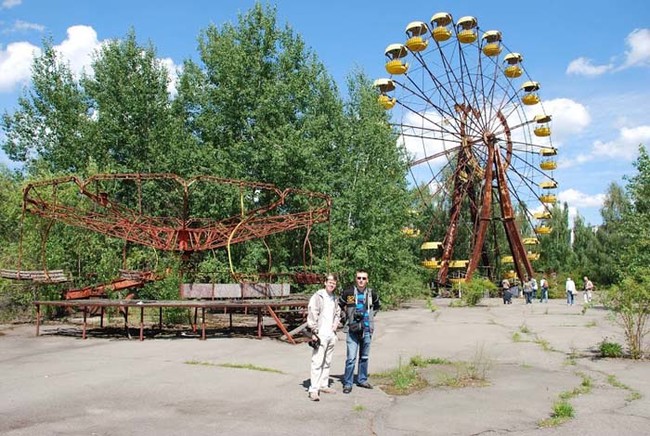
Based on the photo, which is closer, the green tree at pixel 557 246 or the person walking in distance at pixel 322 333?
the person walking in distance at pixel 322 333

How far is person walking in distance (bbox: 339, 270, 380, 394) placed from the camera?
8.20 m

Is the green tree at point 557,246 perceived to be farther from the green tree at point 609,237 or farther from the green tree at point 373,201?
the green tree at point 373,201

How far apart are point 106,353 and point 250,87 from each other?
57.7ft

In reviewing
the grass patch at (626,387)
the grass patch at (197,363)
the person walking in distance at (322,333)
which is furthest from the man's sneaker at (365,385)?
the grass patch at (626,387)

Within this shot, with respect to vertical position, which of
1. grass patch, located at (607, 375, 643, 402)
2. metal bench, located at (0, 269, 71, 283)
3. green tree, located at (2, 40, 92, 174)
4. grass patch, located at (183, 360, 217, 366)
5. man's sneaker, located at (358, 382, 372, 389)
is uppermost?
green tree, located at (2, 40, 92, 174)

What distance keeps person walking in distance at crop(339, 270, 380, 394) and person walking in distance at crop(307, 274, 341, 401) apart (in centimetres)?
20

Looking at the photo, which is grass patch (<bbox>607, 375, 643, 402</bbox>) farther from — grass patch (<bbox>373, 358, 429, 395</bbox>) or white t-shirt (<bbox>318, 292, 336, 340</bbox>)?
white t-shirt (<bbox>318, 292, 336, 340</bbox>)

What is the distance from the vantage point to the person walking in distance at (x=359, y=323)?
8.20 metres

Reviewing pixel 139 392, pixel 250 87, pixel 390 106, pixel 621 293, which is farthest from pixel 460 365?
pixel 390 106

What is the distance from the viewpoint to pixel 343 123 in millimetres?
28891

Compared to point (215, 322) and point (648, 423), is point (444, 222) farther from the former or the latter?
point (648, 423)

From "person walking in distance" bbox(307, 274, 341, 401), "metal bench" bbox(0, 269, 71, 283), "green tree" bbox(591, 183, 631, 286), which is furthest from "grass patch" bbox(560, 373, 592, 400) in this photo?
"green tree" bbox(591, 183, 631, 286)

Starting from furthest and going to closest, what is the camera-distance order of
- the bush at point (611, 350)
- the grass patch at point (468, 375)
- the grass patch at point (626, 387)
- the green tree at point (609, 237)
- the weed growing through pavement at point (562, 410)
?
the green tree at point (609, 237) → the bush at point (611, 350) → the grass patch at point (468, 375) → the grass patch at point (626, 387) → the weed growing through pavement at point (562, 410)

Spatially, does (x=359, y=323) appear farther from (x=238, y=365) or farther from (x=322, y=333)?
(x=238, y=365)
